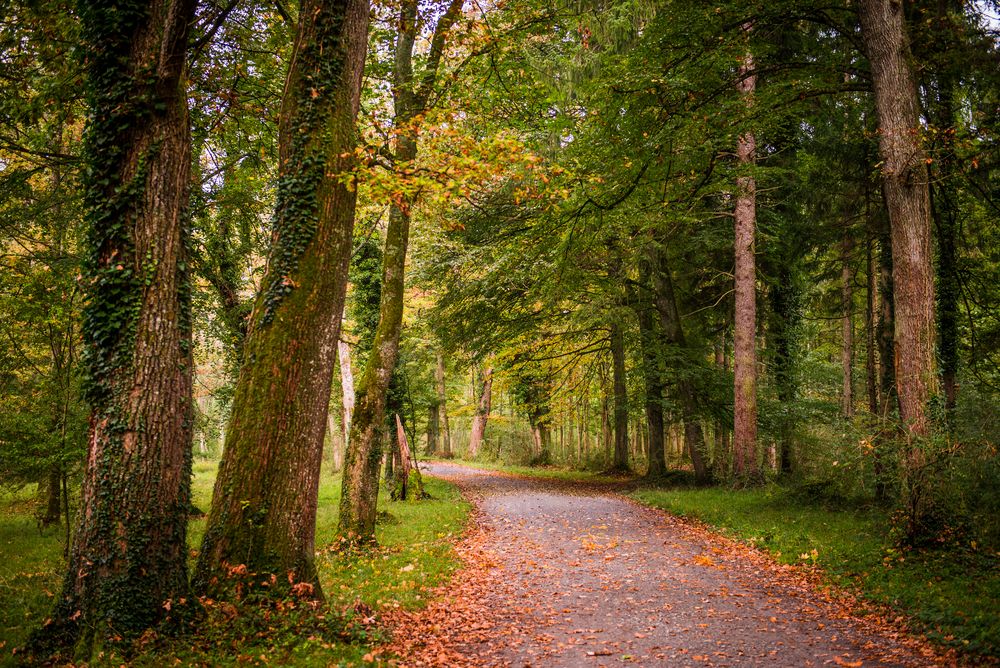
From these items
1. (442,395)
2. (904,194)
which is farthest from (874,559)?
(442,395)

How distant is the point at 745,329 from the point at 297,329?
38.3ft

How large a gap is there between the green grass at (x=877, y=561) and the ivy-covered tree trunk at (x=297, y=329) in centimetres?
626

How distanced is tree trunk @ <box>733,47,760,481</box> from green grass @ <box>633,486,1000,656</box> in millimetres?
1660

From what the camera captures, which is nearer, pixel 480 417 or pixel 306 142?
pixel 306 142

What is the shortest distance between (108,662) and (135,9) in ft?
17.9

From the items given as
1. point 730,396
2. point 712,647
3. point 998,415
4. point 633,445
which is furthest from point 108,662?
point 633,445

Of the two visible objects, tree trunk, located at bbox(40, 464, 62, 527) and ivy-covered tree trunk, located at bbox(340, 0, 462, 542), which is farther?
tree trunk, located at bbox(40, 464, 62, 527)

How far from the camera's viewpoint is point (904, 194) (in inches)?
323

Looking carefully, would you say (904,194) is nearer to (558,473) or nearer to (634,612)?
(634,612)

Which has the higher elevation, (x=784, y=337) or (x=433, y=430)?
(x=784, y=337)

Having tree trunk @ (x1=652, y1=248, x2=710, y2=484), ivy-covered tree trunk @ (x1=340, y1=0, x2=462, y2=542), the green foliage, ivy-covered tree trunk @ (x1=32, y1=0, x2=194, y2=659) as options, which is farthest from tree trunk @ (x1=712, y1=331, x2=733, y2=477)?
ivy-covered tree trunk @ (x1=32, y1=0, x2=194, y2=659)

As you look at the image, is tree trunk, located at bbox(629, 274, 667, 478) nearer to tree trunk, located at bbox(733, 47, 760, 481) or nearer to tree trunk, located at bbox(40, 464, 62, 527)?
tree trunk, located at bbox(733, 47, 760, 481)

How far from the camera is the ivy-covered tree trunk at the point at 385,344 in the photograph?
9.23m

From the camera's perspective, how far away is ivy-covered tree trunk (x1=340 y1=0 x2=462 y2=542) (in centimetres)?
923
